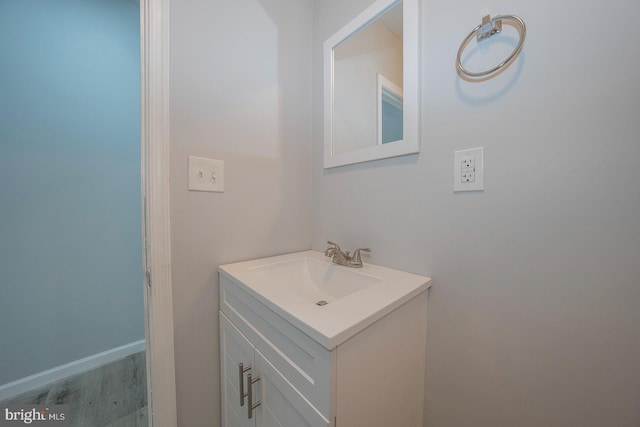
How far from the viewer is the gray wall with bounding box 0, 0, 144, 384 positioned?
1189 millimetres

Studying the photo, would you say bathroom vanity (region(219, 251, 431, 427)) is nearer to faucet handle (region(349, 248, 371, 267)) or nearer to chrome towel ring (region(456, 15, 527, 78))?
faucet handle (region(349, 248, 371, 267))

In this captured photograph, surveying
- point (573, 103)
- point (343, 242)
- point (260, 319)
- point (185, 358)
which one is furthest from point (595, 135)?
point (185, 358)

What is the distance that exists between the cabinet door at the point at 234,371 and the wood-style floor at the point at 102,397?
61 centimetres

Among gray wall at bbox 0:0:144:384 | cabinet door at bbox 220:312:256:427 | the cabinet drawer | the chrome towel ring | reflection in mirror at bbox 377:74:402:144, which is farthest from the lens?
gray wall at bbox 0:0:144:384

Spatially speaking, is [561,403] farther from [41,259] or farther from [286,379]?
[41,259]

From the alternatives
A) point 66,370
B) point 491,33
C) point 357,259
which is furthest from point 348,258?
point 66,370

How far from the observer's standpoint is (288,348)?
0.52 metres

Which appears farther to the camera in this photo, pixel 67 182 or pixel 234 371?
pixel 67 182

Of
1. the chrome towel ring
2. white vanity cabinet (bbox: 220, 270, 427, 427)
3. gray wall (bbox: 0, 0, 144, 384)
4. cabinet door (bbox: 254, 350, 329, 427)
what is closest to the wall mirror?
the chrome towel ring

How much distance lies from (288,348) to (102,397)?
1520 mm

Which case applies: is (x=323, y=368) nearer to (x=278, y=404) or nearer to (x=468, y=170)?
(x=278, y=404)

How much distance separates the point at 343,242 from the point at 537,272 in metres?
0.66

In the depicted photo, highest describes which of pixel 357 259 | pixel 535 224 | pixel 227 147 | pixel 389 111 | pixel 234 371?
pixel 389 111

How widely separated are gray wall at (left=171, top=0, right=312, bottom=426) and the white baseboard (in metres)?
1.11
